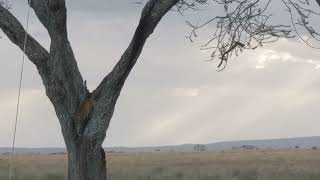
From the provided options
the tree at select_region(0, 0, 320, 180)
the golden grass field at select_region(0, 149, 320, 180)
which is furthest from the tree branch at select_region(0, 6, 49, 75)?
the golden grass field at select_region(0, 149, 320, 180)

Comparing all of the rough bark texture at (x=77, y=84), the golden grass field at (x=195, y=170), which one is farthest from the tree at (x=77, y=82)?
the golden grass field at (x=195, y=170)

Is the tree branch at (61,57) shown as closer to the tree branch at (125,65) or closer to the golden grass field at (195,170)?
the tree branch at (125,65)

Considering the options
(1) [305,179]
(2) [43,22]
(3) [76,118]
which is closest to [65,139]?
(3) [76,118]

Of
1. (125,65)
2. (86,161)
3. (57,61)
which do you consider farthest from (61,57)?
(86,161)

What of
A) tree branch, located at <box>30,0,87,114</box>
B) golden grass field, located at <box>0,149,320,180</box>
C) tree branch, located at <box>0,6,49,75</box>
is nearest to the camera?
tree branch, located at <box>30,0,87,114</box>

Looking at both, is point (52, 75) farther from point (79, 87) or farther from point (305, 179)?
point (305, 179)

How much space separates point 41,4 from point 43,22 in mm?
224

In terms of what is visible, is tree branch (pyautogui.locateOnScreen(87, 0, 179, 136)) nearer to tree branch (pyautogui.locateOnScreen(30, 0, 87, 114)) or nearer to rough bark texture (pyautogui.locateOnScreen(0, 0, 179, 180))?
rough bark texture (pyautogui.locateOnScreen(0, 0, 179, 180))

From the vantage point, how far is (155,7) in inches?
353

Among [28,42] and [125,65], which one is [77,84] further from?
[28,42]

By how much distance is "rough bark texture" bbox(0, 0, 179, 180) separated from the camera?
8.92 meters

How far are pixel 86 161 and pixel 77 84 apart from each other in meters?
0.93

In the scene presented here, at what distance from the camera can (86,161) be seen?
9.01 metres

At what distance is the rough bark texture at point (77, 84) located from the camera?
8.92 m
